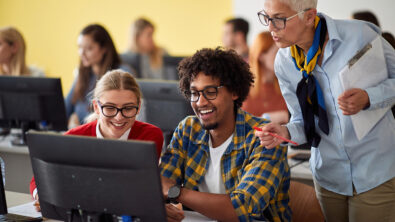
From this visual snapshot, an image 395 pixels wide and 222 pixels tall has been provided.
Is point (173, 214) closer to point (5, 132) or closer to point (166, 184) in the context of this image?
point (166, 184)

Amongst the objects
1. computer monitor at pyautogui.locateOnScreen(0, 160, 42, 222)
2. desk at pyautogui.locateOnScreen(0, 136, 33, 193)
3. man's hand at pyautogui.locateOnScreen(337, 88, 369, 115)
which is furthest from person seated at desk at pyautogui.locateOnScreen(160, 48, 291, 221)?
desk at pyautogui.locateOnScreen(0, 136, 33, 193)

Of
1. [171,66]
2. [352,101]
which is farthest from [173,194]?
[171,66]

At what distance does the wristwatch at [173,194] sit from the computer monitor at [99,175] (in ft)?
1.14

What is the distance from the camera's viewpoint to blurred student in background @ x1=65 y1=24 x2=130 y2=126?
11.7ft

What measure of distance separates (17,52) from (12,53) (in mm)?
43

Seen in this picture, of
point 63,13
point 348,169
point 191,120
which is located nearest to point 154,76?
point 63,13

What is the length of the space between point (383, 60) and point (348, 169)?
405 millimetres

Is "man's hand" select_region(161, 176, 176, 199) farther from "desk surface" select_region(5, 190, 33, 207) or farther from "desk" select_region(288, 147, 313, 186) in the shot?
"desk" select_region(288, 147, 313, 186)

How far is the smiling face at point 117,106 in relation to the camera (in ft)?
6.55

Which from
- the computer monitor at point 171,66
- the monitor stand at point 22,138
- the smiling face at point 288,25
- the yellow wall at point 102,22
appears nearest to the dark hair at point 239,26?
the computer monitor at point 171,66

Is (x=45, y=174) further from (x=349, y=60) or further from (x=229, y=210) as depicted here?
(x=349, y=60)

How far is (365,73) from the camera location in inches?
67.6

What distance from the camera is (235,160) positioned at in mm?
1879

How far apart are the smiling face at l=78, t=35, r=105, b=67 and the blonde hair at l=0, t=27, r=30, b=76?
56 centimetres
